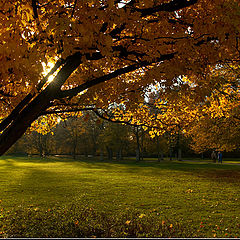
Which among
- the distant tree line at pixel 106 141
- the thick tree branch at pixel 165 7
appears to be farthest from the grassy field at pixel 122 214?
the distant tree line at pixel 106 141

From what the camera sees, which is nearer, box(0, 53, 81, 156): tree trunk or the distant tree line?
box(0, 53, 81, 156): tree trunk

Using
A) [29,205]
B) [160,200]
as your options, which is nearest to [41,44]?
[29,205]

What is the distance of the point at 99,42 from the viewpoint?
450cm

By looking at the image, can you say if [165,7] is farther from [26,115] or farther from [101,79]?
[26,115]

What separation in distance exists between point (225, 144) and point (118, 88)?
15.8 meters

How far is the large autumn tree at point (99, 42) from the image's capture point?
13.5 ft

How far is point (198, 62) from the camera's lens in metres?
5.86

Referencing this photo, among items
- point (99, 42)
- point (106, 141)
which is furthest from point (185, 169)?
point (99, 42)

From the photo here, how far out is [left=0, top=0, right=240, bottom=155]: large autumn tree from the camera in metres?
4.11

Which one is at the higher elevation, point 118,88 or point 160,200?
point 118,88

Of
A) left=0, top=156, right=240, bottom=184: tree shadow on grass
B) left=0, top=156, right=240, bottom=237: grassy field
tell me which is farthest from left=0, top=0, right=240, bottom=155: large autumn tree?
left=0, top=156, right=240, bottom=184: tree shadow on grass

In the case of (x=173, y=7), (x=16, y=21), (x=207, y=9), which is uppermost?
(x=207, y=9)

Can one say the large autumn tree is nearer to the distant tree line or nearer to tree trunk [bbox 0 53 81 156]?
tree trunk [bbox 0 53 81 156]

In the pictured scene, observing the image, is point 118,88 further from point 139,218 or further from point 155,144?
point 155,144
